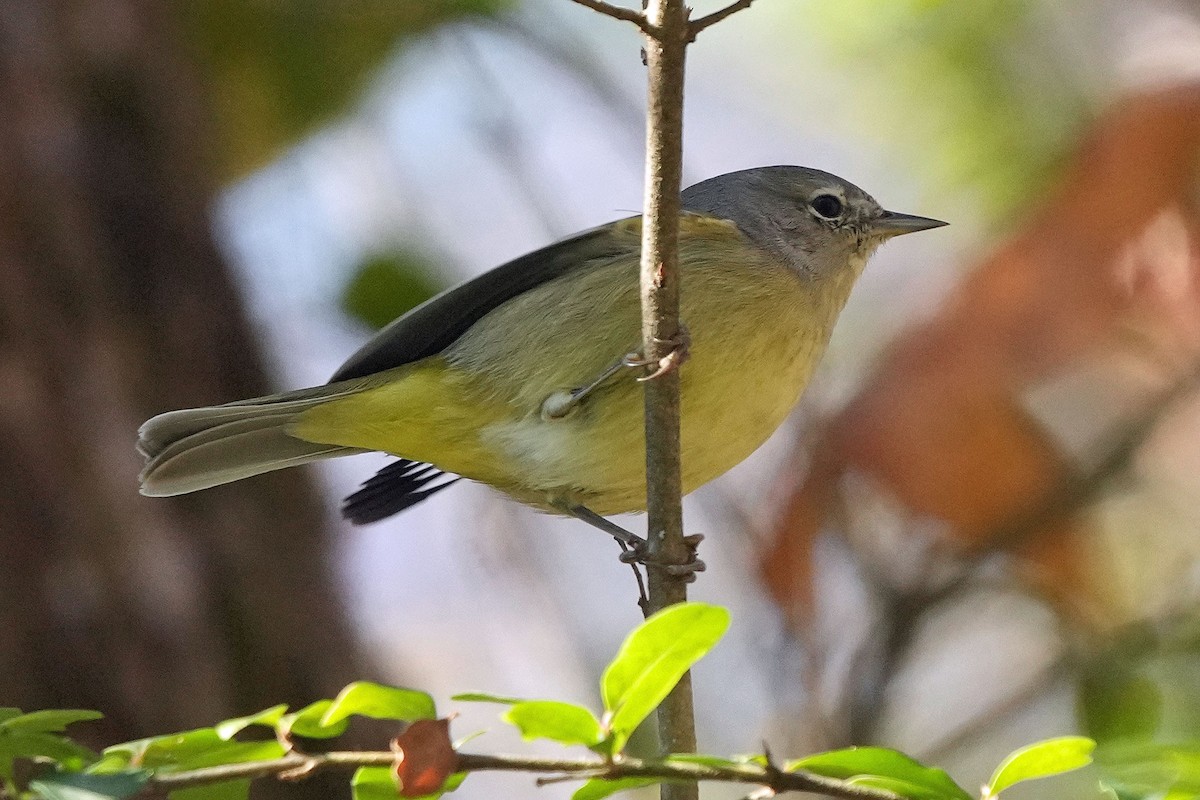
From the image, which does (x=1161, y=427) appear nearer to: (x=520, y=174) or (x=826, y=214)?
(x=826, y=214)

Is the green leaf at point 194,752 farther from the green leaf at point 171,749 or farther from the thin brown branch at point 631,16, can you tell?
the thin brown branch at point 631,16

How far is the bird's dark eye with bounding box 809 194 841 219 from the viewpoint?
372 cm

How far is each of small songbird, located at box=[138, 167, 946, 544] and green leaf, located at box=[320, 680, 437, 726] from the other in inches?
61.1

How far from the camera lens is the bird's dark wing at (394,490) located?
11.5ft

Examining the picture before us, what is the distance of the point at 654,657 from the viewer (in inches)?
55.1

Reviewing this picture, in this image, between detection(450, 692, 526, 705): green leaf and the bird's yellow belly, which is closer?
detection(450, 692, 526, 705): green leaf

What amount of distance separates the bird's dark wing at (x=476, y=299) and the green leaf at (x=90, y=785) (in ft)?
6.13

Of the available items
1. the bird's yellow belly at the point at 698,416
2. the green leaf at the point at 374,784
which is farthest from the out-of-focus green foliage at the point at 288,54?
the green leaf at the point at 374,784

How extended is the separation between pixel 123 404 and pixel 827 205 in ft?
7.75

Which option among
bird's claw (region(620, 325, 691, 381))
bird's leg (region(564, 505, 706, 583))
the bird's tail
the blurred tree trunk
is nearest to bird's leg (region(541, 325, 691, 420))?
bird's claw (region(620, 325, 691, 381))

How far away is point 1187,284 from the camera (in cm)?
358

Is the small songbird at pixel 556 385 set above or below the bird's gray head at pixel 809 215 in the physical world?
below

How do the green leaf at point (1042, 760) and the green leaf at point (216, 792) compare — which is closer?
the green leaf at point (1042, 760)

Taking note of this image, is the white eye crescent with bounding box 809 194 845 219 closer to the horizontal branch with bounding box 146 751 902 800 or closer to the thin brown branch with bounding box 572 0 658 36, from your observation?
the thin brown branch with bounding box 572 0 658 36
